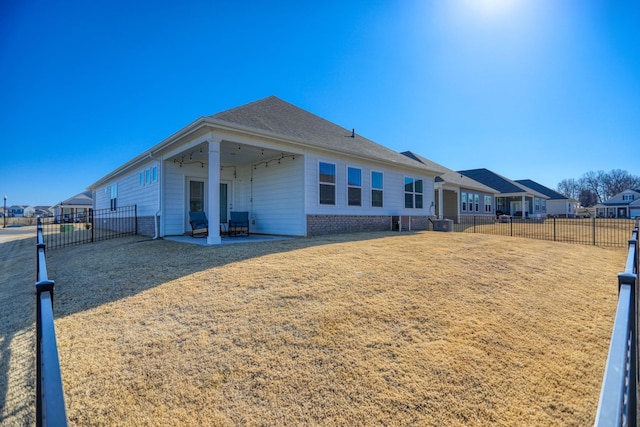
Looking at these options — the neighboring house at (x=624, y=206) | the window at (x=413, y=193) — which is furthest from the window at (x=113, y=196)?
the neighboring house at (x=624, y=206)

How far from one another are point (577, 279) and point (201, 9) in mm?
11943

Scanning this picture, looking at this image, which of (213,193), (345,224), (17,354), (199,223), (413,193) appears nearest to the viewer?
(17,354)

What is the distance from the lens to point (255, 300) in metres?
4.14

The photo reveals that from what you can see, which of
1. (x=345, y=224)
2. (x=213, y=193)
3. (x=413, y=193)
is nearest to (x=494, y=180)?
(x=413, y=193)

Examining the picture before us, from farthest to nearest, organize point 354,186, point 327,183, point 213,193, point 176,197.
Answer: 1. point 354,186
2. point 176,197
3. point 327,183
4. point 213,193

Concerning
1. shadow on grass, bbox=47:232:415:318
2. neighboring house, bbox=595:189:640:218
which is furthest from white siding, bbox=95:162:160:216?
neighboring house, bbox=595:189:640:218

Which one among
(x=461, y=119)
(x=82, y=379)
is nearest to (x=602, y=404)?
(x=82, y=379)

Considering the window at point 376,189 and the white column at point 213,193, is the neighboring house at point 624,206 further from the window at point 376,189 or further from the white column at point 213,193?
the white column at point 213,193

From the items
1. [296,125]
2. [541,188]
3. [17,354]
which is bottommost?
[17,354]

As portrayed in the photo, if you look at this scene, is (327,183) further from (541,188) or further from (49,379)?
(541,188)

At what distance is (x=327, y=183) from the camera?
36.8 feet

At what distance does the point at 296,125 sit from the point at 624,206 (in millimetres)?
62005

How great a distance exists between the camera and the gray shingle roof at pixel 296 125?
9.56m

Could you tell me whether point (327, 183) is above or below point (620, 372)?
above
